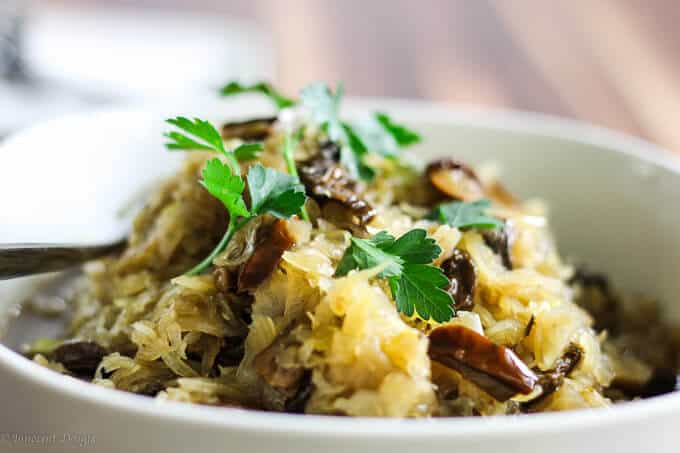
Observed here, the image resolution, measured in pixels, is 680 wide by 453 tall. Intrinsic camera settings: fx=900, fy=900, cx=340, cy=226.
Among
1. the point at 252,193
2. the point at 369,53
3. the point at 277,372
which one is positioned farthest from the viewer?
the point at 369,53

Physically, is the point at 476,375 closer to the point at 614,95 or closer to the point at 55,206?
the point at 55,206

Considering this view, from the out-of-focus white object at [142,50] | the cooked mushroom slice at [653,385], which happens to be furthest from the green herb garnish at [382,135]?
the out-of-focus white object at [142,50]

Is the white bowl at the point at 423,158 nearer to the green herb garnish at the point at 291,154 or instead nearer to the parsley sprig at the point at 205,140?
the parsley sprig at the point at 205,140

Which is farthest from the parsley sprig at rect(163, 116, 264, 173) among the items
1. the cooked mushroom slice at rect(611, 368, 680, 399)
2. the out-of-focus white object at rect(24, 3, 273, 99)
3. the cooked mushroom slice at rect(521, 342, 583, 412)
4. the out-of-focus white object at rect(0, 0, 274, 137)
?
the out-of-focus white object at rect(24, 3, 273, 99)

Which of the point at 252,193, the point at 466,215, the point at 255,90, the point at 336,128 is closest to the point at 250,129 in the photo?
the point at 255,90

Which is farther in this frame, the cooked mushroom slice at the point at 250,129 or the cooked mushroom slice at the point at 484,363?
the cooked mushroom slice at the point at 250,129

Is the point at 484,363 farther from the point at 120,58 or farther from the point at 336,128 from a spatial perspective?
the point at 120,58
